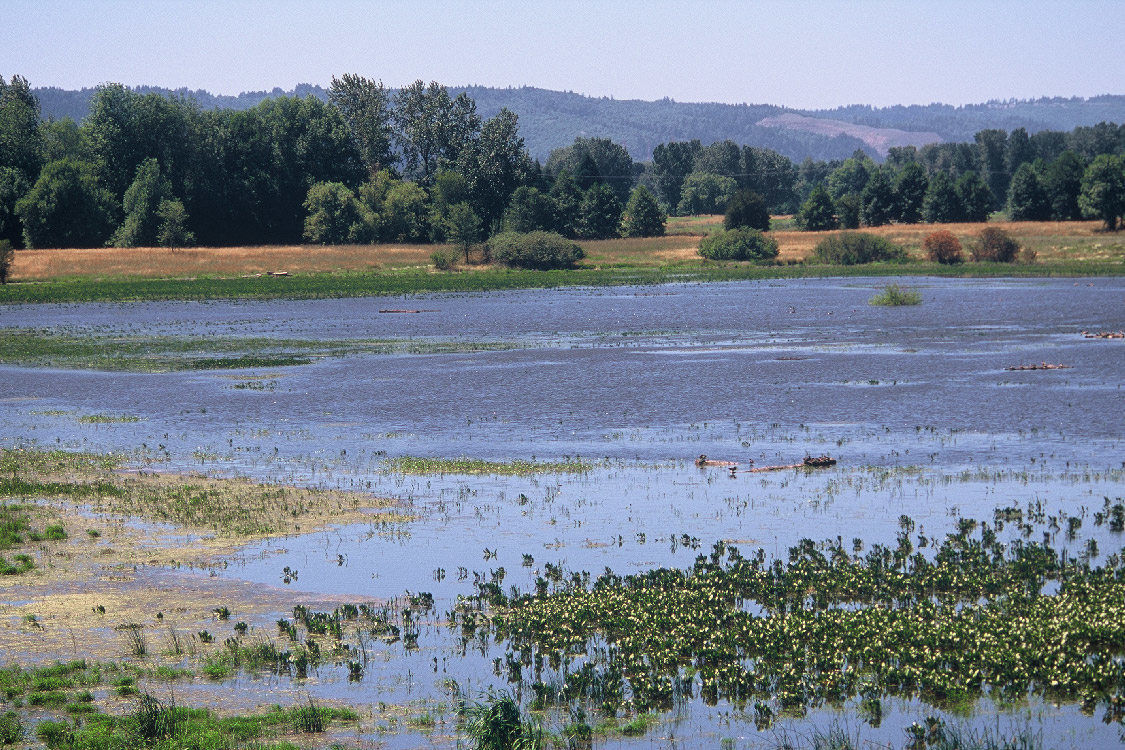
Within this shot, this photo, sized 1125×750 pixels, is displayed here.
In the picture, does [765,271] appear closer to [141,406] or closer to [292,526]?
[141,406]

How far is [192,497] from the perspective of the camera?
2808 cm

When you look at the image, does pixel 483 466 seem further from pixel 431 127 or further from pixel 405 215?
pixel 431 127

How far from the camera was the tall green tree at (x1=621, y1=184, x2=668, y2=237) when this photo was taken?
167250mm

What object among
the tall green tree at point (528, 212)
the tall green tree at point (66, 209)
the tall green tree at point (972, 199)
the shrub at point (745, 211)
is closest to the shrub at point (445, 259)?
the tall green tree at point (528, 212)

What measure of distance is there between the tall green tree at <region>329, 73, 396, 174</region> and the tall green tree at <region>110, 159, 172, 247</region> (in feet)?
118

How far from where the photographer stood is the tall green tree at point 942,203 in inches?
6314

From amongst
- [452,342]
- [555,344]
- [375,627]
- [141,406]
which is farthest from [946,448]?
[452,342]

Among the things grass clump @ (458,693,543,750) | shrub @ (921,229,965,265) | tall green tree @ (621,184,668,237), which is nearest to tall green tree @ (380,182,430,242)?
tall green tree @ (621,184,668,237)

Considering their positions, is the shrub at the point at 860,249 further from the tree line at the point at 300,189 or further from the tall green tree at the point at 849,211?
the tree line at the point at 300,189

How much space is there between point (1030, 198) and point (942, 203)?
12393 millimetres

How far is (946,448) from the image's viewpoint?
108 ft

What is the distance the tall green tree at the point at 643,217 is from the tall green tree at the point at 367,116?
40194mm

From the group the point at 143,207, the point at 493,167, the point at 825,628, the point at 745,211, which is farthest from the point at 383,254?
the point at 825,628

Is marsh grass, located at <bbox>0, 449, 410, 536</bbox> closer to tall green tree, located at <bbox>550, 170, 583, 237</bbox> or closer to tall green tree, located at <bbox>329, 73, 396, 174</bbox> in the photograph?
tall green tree, located at <bbox>550, 170, 583, 237</bbox>
